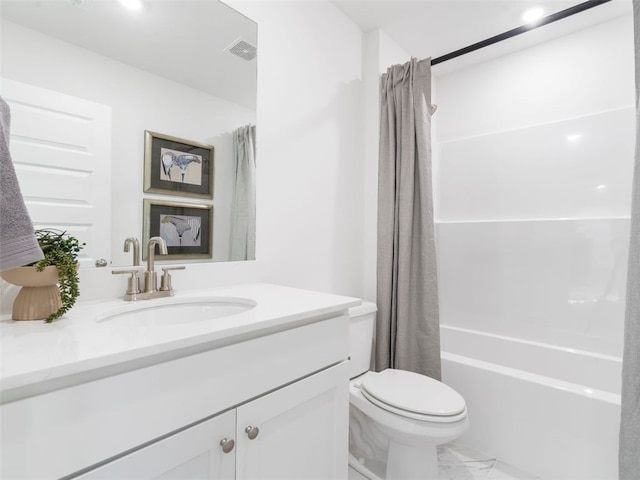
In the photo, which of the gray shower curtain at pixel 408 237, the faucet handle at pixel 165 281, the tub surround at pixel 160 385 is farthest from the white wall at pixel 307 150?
the tub surround at pixel 160 385

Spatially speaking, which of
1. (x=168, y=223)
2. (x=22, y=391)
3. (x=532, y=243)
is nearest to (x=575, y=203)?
(x=532, y=243)

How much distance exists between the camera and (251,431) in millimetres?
736

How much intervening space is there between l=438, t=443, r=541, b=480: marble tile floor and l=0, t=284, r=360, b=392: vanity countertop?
1167mm

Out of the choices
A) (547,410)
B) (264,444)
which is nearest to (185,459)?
(264,444)

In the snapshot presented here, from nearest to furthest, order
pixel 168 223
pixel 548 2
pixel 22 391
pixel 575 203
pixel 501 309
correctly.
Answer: pixel 22 391 → pixel 168 223 → pixel 548 2 → pixel 575 203 → pixel 501 309

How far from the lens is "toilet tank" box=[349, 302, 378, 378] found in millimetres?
1516

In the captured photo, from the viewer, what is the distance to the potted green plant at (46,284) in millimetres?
715

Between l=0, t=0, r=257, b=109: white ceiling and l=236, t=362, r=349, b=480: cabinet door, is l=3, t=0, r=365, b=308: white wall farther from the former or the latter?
l=236, t=362, r=349, b=480: cabinet door

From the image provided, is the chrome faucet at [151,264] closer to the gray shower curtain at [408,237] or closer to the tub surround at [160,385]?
the tub surround at [160,385]

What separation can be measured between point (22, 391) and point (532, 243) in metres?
2.37

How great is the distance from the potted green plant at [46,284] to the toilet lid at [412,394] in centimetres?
111

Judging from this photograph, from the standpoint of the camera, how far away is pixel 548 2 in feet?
5.46

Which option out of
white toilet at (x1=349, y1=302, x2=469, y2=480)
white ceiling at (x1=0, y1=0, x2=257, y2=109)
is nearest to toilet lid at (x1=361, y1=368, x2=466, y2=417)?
white toilet at (x1=349, y1=302, x2=469, y2=480)

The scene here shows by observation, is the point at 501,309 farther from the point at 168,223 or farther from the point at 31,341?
the point at 31,341
